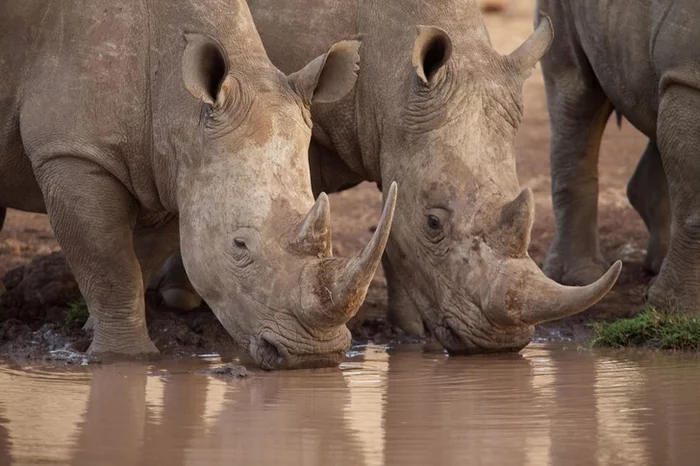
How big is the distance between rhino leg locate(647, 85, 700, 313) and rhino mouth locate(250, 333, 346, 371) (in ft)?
7.56

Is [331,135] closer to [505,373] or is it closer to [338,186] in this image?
[338,186]

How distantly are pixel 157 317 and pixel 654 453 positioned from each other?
13.3ft

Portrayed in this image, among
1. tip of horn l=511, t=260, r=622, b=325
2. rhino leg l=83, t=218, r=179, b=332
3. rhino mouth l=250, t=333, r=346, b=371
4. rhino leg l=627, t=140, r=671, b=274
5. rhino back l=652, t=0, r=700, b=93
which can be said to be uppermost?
rhino back l=652, t=0, r=700, b=93

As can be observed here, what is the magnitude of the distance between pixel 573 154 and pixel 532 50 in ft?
7.65

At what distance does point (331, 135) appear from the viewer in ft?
28.1

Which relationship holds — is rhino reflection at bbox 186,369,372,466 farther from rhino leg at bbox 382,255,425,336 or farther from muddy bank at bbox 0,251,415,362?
rhino leg at bbox 382,255,425,336

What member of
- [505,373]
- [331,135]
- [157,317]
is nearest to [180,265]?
[157,317]

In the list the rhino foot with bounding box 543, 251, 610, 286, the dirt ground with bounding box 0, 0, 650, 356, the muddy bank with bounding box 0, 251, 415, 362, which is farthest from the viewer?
the rhino foot with bounding box 543, 251, 610, 286

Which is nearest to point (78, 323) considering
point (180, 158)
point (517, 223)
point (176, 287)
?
point (176, 287)

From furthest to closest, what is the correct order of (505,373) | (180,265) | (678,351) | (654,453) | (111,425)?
1. (180,265)
2. (678,351)
3. (505,373)
4. (111,425)
5. (654,453)

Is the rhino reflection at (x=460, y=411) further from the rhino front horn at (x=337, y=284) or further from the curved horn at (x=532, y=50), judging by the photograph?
the curved horn at (x=532, y=50)

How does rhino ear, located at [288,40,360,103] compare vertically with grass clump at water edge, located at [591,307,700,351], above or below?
above

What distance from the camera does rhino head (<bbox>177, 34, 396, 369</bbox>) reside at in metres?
7.06

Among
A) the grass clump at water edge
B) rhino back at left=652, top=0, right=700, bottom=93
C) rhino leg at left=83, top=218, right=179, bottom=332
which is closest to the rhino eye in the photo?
the grass clump at water edge
